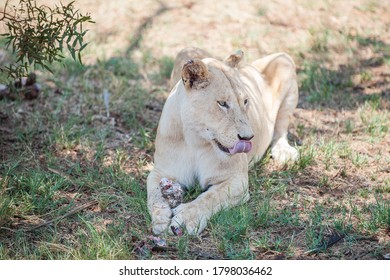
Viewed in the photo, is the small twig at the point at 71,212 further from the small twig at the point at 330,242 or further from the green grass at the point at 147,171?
the small twig at the point at 330,242

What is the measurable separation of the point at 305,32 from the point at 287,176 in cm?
340

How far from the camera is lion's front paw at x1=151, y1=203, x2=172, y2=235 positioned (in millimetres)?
4242

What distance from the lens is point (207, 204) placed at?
4457 millimetres

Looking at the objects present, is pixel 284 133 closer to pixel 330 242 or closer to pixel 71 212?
pixel 330 242

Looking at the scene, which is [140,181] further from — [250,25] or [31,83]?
[250,25]

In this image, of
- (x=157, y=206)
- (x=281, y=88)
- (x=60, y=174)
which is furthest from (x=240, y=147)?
(x=281, y=88)

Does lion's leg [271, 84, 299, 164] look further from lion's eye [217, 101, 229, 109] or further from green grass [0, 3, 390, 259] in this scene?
lion's eye [217, 101, 229, 109]

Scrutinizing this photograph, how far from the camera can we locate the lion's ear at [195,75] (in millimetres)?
4383

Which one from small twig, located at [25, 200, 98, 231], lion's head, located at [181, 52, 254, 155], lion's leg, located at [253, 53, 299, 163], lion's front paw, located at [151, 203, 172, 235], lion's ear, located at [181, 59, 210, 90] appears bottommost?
small twig, located at [25, 200, 98, 231]

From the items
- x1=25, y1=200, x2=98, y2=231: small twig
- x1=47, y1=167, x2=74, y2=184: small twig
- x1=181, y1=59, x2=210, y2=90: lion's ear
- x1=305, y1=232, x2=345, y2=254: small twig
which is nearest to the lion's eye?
x1=181, y1=59, x2=210, y2=90: lion's ear

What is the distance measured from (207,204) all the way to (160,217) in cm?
34

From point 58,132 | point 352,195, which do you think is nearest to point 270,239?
point 352,195

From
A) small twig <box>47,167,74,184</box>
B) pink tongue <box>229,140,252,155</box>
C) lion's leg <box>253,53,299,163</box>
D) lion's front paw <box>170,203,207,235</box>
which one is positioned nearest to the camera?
lion's front paw <box>170,203,207,235</box>

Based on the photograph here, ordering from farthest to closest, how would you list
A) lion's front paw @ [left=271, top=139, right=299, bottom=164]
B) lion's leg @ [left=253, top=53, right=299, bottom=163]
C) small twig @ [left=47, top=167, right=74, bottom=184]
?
lion's leg @ [left=253, top=53, right=299, bottom=163] → lion's front paw @ [left=271, top=139, right=299, bottom=164] → small twig @ [left=47, top=167, right=74, bottom=184]
